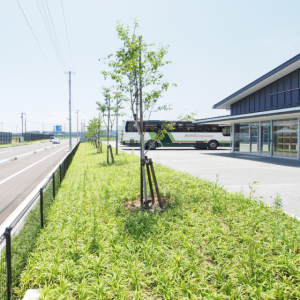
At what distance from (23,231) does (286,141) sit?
59.5 feet

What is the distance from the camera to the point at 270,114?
49.3 ft

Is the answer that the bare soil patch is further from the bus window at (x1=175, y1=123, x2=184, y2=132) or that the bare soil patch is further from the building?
the bus window at (x1=175, y1=123, x2=184, y2=132)

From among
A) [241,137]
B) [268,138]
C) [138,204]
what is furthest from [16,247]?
[241,137]

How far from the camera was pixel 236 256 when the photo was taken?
3695 millimetres

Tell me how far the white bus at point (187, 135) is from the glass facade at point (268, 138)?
6523mm

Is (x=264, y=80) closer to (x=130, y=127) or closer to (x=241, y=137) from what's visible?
(x=241, y=137)

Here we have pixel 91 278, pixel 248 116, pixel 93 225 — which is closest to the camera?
pixel 91 278

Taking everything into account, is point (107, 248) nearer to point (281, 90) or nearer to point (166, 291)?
point (166, 291)

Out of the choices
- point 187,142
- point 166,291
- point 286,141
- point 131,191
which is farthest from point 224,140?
point 166,291

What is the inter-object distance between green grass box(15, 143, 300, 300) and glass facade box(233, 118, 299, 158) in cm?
1374

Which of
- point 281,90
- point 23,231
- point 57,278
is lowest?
point 57,278

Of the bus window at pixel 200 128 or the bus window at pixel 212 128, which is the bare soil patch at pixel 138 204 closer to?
the bus window at pixel 200 128

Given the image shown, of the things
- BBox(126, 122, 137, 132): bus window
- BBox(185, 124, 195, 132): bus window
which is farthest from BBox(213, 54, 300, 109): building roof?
BBox(126, 122, 137, 132): bus window

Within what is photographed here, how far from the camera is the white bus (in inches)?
1157
